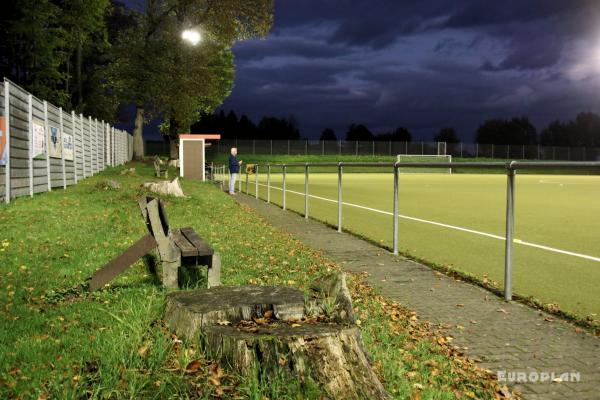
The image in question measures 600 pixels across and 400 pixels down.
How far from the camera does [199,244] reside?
5.80 meters

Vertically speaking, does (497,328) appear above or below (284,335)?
below

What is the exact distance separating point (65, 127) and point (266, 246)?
13.1 m

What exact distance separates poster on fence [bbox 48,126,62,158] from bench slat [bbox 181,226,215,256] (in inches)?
453

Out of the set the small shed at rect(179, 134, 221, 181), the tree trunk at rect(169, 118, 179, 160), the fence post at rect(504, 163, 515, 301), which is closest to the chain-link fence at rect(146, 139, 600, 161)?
the tree trunk at rect(169, 118, 179, 160)

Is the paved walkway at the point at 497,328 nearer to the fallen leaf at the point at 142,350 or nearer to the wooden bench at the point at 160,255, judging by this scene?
the wooden bench at the point at 160,255

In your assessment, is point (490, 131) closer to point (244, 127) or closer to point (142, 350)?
point (244, 127)

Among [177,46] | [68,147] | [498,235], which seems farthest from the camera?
[177,46]

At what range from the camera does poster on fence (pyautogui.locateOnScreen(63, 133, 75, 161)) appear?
1912cm

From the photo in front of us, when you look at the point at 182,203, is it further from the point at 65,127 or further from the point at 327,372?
the point at 327,372

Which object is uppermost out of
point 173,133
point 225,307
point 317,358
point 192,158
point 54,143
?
point 173,133

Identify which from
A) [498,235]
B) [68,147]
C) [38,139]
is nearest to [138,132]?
[68,147]

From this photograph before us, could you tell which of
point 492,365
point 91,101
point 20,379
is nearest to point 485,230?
point 492,365

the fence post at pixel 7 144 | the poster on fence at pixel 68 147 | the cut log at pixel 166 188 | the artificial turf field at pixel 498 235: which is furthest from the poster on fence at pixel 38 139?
the artificial turf field at pixel 498 235

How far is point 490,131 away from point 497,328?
13138 cm
